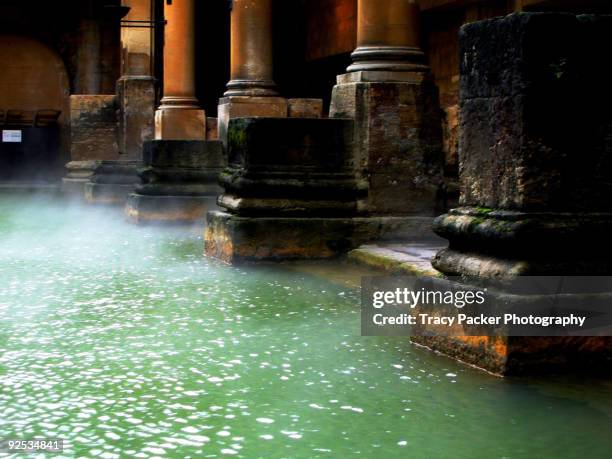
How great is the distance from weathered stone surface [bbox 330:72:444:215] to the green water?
1.26 metres

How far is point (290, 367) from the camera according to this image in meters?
4.17

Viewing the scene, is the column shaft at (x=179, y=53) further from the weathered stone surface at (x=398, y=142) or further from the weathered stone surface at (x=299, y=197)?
the weathered stone surface at (x=398, y=142)

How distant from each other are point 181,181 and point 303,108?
1499mm

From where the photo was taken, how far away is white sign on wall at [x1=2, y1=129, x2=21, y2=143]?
22.0m

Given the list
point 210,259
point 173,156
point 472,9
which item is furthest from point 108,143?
point 210,259

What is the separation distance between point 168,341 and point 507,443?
1942 mm

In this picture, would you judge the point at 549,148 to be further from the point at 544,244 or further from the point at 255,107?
the point at 255,107

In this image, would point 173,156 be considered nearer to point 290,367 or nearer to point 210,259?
point 210,259

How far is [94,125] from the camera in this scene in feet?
51.3

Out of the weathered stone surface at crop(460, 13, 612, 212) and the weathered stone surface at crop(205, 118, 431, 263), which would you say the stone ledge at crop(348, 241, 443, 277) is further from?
the weathered stone surface at crop(460, 13, 612, 212)

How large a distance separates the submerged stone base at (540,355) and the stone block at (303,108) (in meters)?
Result: 6.76

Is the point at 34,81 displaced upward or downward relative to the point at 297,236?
upward

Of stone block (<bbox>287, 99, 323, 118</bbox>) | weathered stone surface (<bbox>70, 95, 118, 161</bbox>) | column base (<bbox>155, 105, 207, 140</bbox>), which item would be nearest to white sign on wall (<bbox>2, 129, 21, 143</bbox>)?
weathered stone surface (<bbox>70, 95, 118, 161</bbox>)

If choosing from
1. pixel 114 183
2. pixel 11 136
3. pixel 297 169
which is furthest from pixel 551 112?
pixel 11 136
